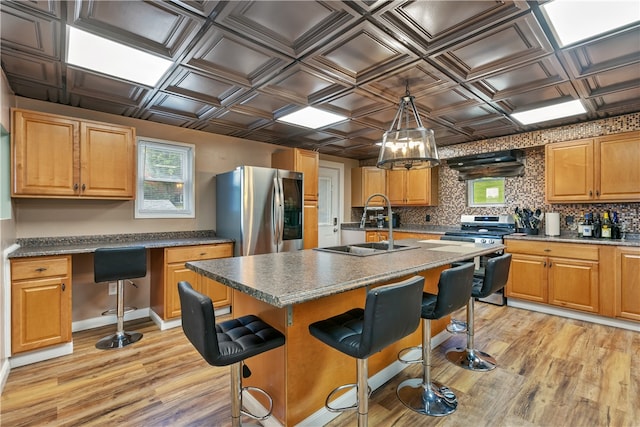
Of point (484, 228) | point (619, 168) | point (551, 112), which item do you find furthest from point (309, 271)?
point (619, 168)

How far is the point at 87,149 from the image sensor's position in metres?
2.99

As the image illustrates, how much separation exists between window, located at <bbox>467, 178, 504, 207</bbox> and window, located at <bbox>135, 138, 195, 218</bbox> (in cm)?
429

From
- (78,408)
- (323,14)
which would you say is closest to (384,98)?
(323,14)

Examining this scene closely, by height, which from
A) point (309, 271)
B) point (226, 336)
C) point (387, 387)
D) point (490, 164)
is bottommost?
point (387, 387)

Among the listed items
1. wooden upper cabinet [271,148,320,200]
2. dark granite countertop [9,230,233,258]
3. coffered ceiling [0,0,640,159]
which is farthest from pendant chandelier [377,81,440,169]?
dark granite countertop [9,230,233,258]

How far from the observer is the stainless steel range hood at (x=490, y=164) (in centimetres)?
430

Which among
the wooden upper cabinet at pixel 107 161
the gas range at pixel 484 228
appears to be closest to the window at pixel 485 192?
the gas range at pixel 484 228

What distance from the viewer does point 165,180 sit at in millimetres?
3842

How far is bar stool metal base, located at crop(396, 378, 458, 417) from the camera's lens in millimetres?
1908

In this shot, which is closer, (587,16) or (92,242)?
(587,16)

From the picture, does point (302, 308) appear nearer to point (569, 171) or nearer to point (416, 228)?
point (569, 171)

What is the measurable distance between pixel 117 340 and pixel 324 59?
315 centimetres

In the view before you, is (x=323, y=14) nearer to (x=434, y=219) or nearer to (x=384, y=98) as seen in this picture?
(x=384, y=98)

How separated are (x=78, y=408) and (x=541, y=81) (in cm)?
425
